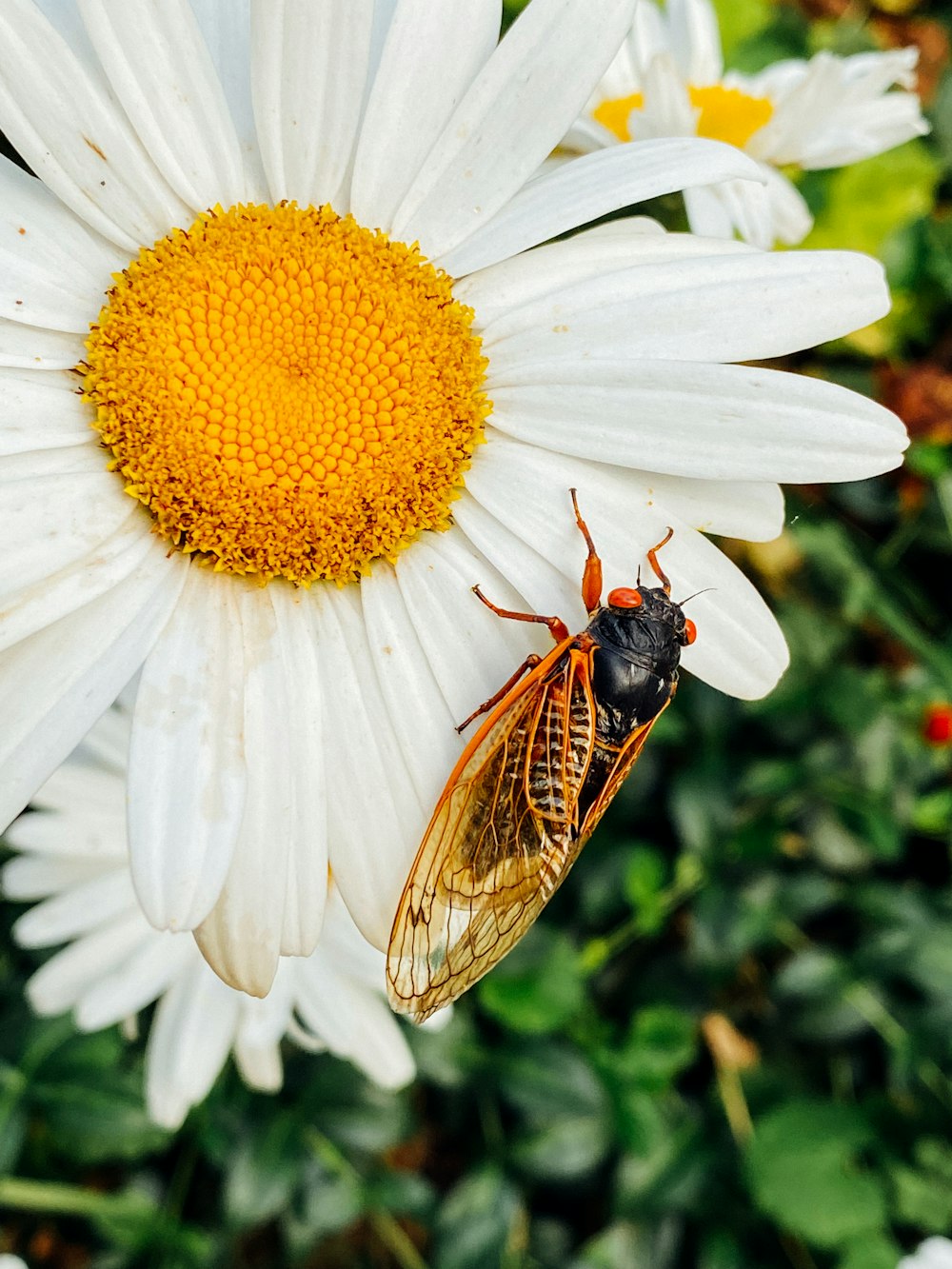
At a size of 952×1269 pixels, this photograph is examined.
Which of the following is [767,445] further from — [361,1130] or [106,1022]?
[361,1130]

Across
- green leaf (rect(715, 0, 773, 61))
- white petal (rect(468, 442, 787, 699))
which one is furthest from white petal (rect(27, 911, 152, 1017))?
green leaf (rect(715, 0, 773, 61))

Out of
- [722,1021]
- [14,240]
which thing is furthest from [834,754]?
[14,240]

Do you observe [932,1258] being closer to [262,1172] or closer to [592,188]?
[262,1172]

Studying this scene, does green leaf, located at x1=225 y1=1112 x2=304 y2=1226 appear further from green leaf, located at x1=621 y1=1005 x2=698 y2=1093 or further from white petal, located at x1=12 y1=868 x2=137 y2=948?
green leaf, located at x1=621 y1=1005 x2=698 y2=1093

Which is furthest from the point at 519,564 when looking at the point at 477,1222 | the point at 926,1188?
the point at 926,1188

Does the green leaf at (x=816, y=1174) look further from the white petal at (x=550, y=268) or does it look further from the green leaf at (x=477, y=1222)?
the white petal at (x=550, y=268)

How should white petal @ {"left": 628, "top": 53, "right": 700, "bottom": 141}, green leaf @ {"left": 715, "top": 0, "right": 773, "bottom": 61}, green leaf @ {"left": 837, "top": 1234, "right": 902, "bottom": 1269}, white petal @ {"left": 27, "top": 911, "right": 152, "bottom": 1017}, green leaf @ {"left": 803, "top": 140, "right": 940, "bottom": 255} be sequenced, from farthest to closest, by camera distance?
green leaf @ {"left": 803, "top": 140, "right": 940, "bottom": 255} → green leaf @ {"left": 715, "top": 0, "right": 773, "bottom": 61} → green leaf @ {"left": 837, "top": 1234, "right": 902, "bottom": 1269} → white petal @ {"left": 27, "top": 911, "right": 152, "bottom": 1017} → white petal @ {"left": 628, "top": 53, "right": 700, "bottom": 141}
